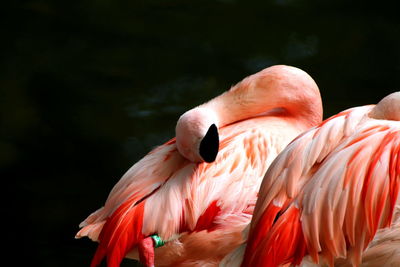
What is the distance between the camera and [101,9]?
4.96 metres

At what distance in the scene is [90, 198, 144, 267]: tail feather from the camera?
2.67m

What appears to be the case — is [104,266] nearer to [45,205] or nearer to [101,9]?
[45,205]

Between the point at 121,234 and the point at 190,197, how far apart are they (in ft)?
0.88

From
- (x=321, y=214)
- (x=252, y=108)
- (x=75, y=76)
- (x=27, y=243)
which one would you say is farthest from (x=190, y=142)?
(x=75, y=76)

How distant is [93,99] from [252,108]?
4.36 ft

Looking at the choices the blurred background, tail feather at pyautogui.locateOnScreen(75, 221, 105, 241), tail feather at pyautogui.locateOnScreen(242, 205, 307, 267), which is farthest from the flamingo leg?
the blurred background

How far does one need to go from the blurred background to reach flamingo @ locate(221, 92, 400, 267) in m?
1.57

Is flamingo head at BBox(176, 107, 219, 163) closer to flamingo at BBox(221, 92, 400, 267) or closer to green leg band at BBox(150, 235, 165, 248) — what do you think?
green leg band at BBox(150, 235, 165, 248)

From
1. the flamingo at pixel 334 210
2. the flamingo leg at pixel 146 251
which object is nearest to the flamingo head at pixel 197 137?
the flamingo leg at pixel 146 251

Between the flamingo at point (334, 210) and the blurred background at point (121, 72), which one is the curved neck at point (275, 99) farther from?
the flamingo at point (334, 210)

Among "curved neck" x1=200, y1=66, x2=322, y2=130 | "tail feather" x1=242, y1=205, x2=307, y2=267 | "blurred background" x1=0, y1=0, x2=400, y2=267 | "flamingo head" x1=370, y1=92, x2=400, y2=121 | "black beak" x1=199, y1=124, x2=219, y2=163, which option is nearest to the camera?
"tail feather" x1=242, y1=205, x2=307, y2=267

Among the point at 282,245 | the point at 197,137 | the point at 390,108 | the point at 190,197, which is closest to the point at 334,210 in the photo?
the point at 282,245

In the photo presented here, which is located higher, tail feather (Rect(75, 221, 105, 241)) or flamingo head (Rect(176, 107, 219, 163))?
flamingo head (Rect(176, 107, 219, 163))

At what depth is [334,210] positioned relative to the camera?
2.14m
